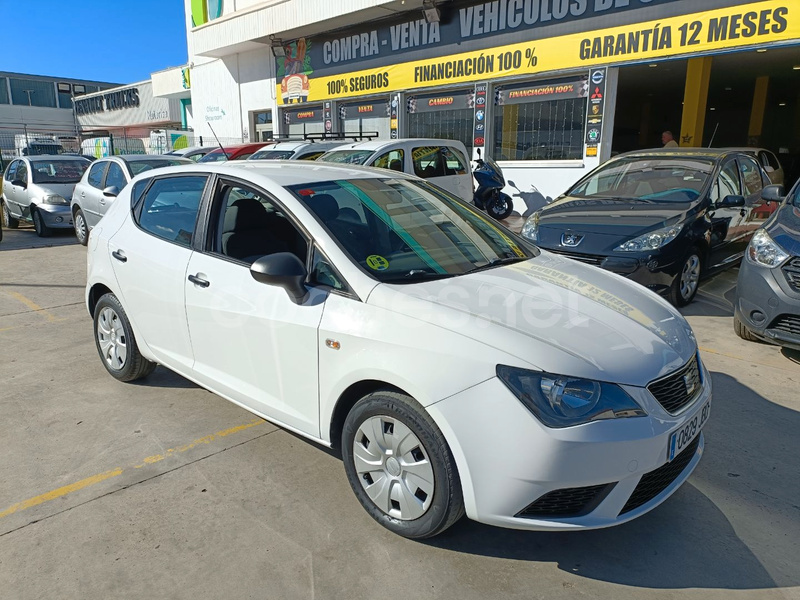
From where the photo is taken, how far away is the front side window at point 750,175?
24.3 ft

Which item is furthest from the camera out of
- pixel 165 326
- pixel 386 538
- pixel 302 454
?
pixel 165 326

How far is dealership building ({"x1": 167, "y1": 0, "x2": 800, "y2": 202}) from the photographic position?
455 inches

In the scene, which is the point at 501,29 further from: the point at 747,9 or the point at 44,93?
the point at 44,93

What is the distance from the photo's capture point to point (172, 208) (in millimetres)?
3912

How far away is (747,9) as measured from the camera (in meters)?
10.2

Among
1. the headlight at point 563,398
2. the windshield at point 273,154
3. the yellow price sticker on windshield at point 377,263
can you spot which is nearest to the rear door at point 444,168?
the windshield at point 273,154

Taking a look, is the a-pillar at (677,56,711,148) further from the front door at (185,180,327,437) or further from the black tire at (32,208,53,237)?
the black tire at (32,208,53,237)

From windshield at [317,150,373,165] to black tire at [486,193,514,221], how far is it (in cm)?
370

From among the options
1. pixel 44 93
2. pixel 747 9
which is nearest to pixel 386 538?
pixel 747 9

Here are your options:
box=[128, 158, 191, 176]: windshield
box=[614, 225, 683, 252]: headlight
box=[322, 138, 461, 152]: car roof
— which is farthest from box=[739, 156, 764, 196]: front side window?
box=[128, 158, 191, 176]: windshield

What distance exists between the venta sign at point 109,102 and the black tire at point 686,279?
44308 millimetres

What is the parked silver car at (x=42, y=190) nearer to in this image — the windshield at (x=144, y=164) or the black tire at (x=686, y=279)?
the windshield at (x=144, y=164)

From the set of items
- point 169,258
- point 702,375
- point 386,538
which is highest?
point 169,258

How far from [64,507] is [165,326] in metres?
1.20
